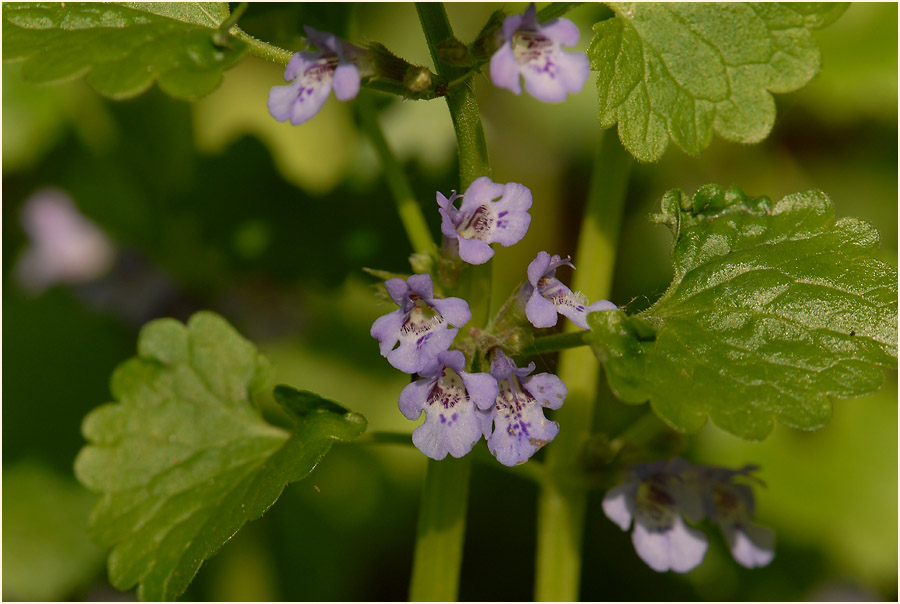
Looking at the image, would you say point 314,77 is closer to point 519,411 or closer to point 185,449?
point 519,411

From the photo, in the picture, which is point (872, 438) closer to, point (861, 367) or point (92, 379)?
point (861, 367)

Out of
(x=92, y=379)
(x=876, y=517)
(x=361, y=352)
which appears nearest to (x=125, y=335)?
(x=92, y=379)

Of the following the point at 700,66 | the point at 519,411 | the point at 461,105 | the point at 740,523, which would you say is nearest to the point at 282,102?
the point at 461,105

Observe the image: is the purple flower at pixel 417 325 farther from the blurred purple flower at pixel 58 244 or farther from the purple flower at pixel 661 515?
the blurred purple flower at pixel 58 244

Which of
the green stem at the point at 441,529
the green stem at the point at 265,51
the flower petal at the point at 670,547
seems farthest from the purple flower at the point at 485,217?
the flower petal at the point at 670,547

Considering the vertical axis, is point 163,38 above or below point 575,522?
above

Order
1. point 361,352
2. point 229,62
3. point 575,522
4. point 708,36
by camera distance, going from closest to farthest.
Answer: point 229,62, point 708,36, point 575,522, point 361,352

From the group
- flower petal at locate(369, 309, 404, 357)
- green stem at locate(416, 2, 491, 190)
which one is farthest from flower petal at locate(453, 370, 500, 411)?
green stem at locate(416, 2, 491, 190)
